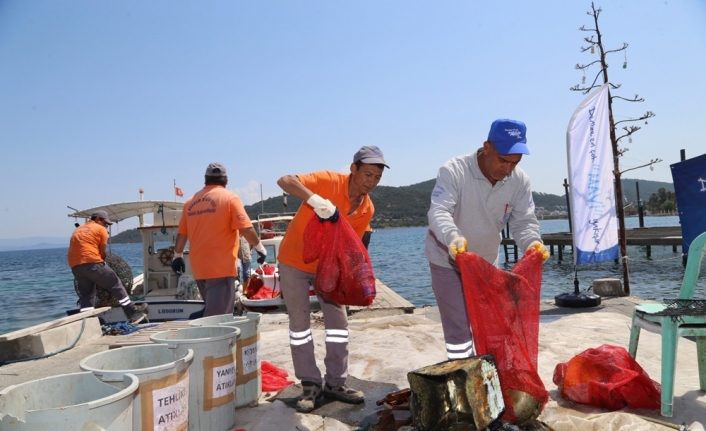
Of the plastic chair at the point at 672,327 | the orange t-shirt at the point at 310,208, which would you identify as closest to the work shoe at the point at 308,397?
the orange t-shirt at the point at 310,208

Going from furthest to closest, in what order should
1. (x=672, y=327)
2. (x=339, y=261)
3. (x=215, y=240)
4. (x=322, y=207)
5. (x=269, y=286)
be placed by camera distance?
(x=269, y=286) < (x=215, y=240) < (x=339, y=261) < (x=322, y=207) < (x=672, y=327)

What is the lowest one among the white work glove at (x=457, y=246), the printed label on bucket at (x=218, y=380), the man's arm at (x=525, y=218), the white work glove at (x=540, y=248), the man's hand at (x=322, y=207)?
the printed label on bucket at (x=218, y=380)

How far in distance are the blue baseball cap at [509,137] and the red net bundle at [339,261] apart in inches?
43.1

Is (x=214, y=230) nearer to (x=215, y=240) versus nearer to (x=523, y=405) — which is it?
(x=215, y=240)

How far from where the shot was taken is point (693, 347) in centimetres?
464

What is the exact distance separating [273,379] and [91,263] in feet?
16.6

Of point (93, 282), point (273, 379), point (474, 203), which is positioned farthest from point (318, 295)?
point (93, 282)

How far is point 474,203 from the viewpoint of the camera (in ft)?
10.3

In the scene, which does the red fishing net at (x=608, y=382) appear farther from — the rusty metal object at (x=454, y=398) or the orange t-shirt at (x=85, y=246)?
the orange t-shirt at (x=85, y=246)

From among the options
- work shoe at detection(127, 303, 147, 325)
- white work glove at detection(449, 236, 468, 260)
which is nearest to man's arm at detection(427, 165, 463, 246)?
white work glove at detection(449, 236, 468, 260)

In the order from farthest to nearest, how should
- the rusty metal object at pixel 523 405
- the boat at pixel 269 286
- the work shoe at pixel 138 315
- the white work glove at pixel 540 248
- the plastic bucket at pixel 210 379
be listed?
the boat at pixel 269 286, the work shoe at pixel 138 315, the white work glove at pixel 540 248, the plastic bucket at pixel 210 379, the rusty metal object at pixel 523 405

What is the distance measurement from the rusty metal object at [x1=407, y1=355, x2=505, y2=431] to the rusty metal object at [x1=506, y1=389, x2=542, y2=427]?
0.63 ft

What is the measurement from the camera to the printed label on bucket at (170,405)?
224 cm

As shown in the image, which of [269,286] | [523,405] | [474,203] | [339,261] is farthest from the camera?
[269,286]
